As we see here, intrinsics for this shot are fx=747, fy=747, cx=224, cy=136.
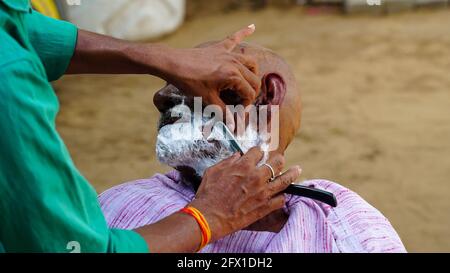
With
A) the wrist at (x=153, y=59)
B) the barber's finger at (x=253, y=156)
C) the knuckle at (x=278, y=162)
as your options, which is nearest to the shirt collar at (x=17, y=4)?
the wrist at (x=153, y=59)

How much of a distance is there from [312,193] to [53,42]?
0.76 meters

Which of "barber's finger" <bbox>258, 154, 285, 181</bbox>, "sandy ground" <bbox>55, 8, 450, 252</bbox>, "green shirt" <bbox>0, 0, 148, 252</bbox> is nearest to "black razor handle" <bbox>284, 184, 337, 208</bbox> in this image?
"barber's finger" <bbox>258, 154, 285, 181</bbox>

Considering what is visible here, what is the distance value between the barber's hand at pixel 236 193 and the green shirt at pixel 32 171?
29 cm

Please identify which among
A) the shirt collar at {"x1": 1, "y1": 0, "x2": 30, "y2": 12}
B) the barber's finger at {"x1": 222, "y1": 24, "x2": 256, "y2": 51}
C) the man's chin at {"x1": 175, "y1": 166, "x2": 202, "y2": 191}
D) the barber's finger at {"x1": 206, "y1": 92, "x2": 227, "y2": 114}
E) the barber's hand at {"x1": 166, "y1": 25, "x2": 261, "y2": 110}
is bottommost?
the man's chin at {"x1": 175, "y1": 166, "x2": 202, "y2": 191}

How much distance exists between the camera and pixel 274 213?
2.10 metres

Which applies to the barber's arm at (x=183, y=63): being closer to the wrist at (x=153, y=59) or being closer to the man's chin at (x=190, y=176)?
the wrist at (x=153, y=59)

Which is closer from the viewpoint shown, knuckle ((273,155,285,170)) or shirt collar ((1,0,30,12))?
shirt collar ((1,0,30,12))

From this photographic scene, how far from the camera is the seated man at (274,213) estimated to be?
6.47 feet

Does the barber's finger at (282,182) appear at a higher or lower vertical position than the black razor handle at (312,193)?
higher

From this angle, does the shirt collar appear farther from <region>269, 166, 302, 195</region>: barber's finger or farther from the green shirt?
<region>269, 166, 302, 195</region>: barber's finger

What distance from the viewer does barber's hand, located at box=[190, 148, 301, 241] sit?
5.57 feet

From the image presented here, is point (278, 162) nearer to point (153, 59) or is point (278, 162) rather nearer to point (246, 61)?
point (246, 61)

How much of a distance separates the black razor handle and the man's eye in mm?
264
